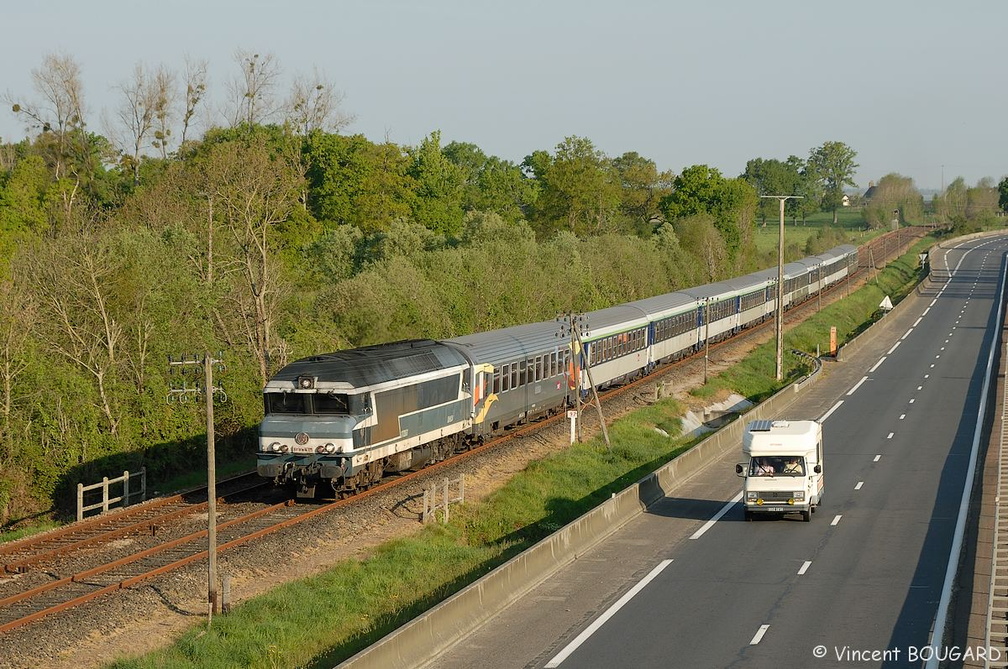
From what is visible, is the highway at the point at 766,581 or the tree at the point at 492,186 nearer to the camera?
the highway at the point at 766,581

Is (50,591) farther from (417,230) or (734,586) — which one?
(417,230)

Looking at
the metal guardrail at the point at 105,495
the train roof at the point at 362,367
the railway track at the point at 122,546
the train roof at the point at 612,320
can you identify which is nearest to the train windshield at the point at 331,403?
the train roof at the point at 362,367

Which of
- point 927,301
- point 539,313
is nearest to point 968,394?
point 539,313

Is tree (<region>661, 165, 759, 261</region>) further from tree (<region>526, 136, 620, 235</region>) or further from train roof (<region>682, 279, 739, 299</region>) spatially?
train roof (<region>682, 279, 739, 299</region>)

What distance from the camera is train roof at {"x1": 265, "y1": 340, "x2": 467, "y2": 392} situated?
30.6 m

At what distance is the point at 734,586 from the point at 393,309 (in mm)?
36155

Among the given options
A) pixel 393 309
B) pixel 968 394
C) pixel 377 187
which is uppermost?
pixel 377 187

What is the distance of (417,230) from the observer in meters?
85.6

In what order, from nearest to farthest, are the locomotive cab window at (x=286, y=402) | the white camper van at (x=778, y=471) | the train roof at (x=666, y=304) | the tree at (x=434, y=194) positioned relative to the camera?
the locomotive cab window at (x=286, y=402)
the white camper van at (x=778, y=471)
the train roof at (x=666, y=304)
the tree at (x=434, y=194)

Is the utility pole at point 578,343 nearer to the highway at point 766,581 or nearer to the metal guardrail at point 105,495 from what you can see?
the highway at point 766,581

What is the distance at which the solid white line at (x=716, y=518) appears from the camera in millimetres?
30984

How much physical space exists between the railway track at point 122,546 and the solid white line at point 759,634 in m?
12.4

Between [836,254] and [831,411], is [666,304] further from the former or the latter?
[836,254]

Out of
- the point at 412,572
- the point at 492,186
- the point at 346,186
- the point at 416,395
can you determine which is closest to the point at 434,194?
the point at 346,186
